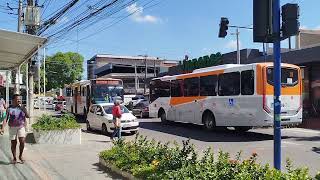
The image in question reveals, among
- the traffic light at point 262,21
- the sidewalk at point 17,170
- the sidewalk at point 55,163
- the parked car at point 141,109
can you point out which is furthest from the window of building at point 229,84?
the parked car at point 141,109

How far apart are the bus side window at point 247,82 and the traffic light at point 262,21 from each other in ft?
37.3

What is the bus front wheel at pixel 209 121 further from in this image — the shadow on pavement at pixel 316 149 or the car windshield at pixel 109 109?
the shadow on pavement at pixel 316 149

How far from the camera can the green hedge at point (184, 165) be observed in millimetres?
6297

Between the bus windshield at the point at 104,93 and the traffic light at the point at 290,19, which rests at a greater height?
the traffic light at the point at 290,19

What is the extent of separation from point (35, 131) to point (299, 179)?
1274 cm

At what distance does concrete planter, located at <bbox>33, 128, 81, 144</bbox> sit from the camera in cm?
1661

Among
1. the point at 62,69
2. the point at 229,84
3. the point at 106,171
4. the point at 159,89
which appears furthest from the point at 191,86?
the point at 62,69

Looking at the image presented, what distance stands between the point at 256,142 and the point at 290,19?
36.5 ft

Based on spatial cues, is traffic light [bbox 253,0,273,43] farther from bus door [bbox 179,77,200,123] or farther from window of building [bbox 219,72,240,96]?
bus door [bbox 179,77,200,123]

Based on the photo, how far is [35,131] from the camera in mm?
16969

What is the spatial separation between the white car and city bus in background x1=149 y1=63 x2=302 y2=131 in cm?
307

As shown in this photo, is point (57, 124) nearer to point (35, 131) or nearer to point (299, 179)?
point (35, 131)

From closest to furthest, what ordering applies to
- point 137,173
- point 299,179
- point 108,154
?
point 299,179 → point 137,173 → point 108,154

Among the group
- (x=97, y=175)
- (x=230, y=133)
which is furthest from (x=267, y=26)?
(x=230, y=133)
